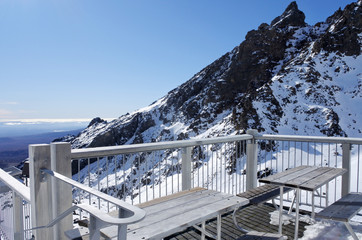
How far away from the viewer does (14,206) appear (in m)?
Result: 2.06

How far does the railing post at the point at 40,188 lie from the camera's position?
6.42ft

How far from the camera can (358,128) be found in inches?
699

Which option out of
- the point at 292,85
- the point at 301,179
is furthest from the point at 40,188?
the point at 292,85

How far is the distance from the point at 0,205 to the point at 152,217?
1696mm

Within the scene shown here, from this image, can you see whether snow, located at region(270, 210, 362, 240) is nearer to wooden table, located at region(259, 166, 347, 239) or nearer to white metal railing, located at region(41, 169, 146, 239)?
wooden table, located at region(259, 166, 347, 239)

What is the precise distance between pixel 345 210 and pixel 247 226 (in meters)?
1.23

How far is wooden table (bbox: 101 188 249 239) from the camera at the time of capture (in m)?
1.41

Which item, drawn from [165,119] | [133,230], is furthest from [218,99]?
[133,230]

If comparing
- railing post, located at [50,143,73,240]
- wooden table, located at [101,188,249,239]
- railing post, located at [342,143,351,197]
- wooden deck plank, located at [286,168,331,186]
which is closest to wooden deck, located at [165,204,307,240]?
wooden deck plank, located at [286,168,331,186]

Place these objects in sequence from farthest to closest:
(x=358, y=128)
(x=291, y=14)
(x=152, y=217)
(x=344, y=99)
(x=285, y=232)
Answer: (x=291, y=14)
(x=344, y=99)
(x=358, y=128)
(x=285, y=232)
(x=152, y=217)

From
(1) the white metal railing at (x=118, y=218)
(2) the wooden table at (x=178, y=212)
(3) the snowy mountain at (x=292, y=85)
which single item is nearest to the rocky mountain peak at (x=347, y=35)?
(3) the snowy mountain at (x=292, y=85)

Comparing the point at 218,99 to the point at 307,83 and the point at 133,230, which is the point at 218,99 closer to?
the point at 307,83

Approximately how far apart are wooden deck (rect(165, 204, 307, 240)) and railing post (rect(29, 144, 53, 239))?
1.65 m

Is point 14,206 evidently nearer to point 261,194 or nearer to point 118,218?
point 118,218
